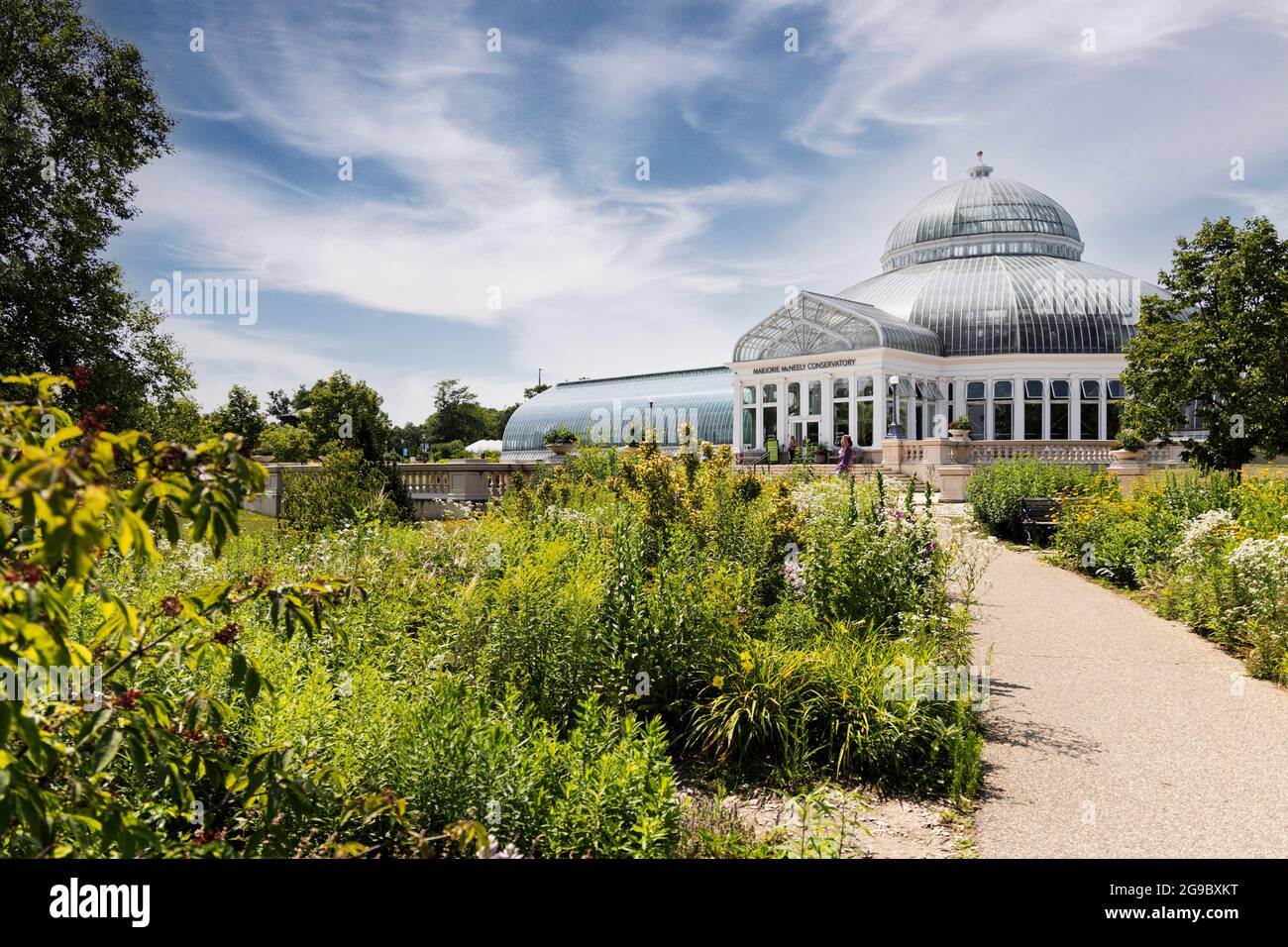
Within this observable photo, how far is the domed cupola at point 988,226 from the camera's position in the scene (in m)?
48.1

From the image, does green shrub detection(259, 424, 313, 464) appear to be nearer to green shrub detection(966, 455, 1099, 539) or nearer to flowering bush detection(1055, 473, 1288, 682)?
green shrub detection(966, 455, 1099, 539)

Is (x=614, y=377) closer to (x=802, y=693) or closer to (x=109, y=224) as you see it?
(x=109, y=224)

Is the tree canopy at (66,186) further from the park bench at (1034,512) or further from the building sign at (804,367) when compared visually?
the building sign at (804,367)

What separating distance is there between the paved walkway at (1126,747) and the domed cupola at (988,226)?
43.4 metres

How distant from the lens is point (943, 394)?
1634 inches

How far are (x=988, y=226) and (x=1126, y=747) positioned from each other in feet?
158

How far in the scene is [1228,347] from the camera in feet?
53.2

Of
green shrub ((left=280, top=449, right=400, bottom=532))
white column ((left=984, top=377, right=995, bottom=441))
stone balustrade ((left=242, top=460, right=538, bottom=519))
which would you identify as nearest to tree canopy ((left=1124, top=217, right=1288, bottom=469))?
stone balustrade ((left=242, top=460, right=538, bottom=519))

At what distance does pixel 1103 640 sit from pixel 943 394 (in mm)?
34579

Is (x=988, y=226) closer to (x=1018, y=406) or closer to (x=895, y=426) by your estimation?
(x=1018, y=406)

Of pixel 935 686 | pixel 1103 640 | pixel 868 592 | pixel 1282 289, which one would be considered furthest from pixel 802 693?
pixel 1282 289

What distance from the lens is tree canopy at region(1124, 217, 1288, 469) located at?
1614 centimetres

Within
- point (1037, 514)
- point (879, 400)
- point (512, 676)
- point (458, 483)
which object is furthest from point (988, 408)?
point (512, 676)

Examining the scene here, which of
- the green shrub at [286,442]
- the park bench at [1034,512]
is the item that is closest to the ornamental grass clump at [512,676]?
the park bench at [1034,512]
